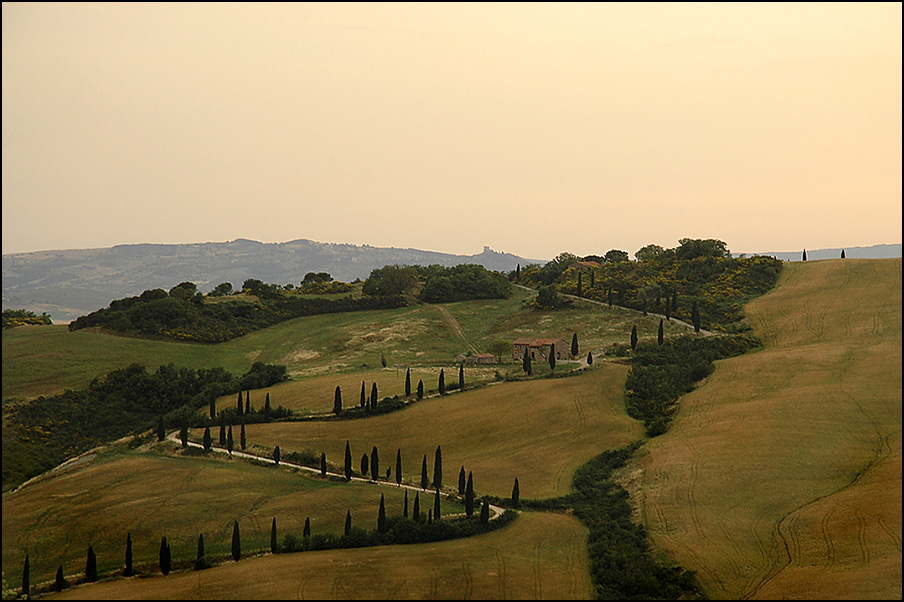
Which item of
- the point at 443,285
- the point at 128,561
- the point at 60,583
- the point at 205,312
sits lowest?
the point at 60,583

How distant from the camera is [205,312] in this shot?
122m

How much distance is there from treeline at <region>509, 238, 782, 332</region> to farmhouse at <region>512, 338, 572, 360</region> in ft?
63.4

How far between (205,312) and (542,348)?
57.1 m

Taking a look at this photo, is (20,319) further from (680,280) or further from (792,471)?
(792,471)

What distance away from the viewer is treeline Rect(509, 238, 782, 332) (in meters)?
109

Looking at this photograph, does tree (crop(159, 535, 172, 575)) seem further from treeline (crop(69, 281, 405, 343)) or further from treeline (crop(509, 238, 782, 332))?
treeline (crop(509, 238, 782, 332))

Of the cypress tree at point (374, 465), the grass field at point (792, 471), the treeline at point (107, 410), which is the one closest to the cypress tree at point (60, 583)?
the cypress tree at point (374, 465)

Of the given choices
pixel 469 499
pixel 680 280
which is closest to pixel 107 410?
pixel 469 499

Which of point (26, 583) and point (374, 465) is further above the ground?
point (374, 465)

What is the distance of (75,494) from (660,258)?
11114 cm

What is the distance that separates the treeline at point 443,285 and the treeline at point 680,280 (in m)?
12.0

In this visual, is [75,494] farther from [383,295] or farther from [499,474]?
[383,295]

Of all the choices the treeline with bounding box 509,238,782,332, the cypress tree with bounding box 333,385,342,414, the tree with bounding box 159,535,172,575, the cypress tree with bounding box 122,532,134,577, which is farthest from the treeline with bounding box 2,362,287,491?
the treeline with bounding box 509,238,782,332

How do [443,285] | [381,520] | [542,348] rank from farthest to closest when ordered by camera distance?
1. [443,285]
2. [542,348]
3. [381,520]
